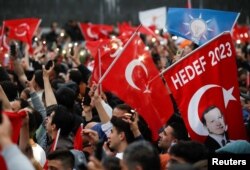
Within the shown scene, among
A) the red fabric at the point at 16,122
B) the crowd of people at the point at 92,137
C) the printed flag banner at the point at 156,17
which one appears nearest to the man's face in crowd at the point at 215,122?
the crowd of people at the point at 92,137

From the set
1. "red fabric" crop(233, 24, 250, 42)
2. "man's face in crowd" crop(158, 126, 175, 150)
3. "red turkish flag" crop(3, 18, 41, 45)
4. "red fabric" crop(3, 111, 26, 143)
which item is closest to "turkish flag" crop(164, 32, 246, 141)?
"man's face in crowd" crop(158, 126, 175, 150)

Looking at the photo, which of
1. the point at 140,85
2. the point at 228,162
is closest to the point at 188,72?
the point at 140,85

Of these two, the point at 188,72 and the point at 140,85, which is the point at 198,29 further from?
the point at 188,72

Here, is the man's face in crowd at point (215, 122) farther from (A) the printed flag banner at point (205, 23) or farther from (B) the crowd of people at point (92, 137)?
(A) the printed flag banner at point (205, 23)

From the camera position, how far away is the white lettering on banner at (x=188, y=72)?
8453 mm

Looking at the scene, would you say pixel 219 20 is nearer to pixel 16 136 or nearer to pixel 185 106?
pixel 185 106

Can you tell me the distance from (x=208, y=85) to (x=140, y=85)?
102cm

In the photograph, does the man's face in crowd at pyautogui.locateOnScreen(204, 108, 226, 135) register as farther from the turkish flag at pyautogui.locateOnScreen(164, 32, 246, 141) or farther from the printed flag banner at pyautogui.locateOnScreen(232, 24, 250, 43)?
the printed flag banner at pyautogui.locateOnScreen(232, 24, 250, 43)

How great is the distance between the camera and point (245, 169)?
246 inches

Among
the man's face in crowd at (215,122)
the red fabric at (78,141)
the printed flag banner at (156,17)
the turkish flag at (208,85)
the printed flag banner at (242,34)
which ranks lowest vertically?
the printed flag banner at (242,34)

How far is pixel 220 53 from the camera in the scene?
338 inches

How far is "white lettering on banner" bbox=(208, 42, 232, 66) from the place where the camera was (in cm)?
855

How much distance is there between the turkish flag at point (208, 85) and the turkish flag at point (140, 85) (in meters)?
0.41

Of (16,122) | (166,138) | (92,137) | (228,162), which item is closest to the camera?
(228,162)
